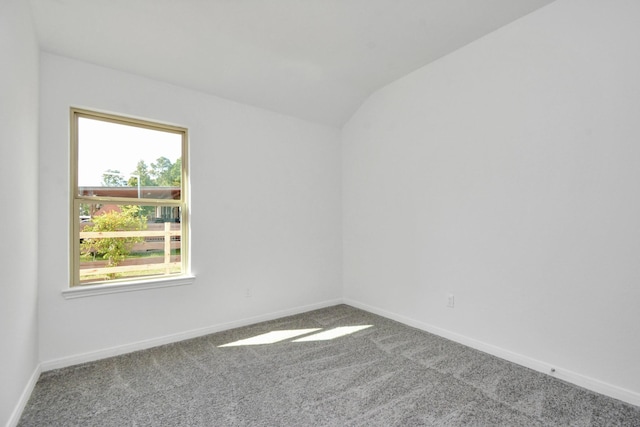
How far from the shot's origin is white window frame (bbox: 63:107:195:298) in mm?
2588

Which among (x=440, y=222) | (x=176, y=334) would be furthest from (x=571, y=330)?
(x=176, y=334)

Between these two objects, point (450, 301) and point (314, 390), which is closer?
point (314, 390)

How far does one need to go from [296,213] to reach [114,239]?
6.24 ft

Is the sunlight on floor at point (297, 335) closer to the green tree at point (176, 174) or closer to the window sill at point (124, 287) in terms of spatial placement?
the window sill at point (124, 287)

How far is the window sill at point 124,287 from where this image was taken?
251 centimetres

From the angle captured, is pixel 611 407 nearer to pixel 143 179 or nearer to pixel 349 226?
pixel 349 226

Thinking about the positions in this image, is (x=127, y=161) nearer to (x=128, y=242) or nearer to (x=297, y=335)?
(x=128, y=242)

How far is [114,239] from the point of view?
281 centimetres

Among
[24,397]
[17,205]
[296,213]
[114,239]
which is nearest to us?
[17,205]

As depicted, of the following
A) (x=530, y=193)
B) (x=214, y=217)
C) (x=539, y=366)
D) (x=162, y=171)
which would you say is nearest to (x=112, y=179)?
Result: (x=162, y=171)

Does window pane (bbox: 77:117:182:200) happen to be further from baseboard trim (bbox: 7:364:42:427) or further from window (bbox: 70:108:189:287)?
baseboard trim (bbox: 7:364:42:427)

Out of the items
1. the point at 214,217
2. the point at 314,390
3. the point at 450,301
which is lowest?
the point at 314,390

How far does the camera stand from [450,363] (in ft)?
8.18

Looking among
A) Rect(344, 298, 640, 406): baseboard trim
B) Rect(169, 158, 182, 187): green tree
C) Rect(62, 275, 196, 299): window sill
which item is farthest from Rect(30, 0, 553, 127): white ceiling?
Rect(344, 298, 640, 406): baseboard trim
